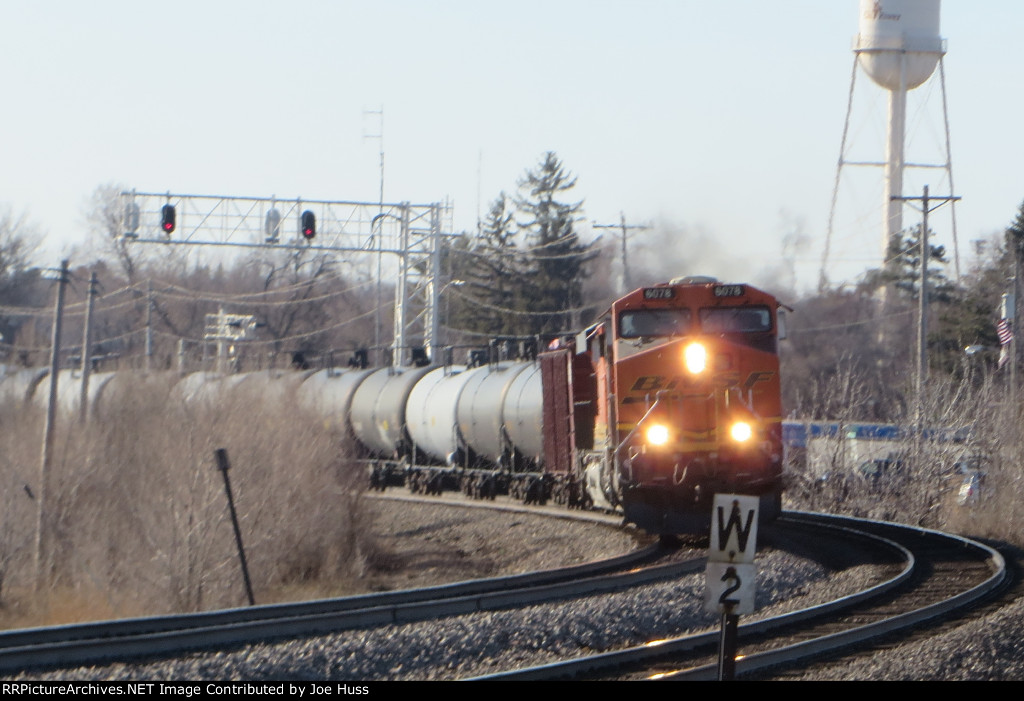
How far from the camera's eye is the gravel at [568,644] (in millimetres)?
9883

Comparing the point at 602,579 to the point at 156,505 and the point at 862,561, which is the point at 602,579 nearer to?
the point at 862,561

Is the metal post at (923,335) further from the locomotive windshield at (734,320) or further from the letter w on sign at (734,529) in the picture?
the letter w on sign at (734,529)

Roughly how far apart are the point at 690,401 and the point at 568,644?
5.60 meters

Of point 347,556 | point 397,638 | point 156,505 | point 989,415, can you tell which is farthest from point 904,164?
point 397,638

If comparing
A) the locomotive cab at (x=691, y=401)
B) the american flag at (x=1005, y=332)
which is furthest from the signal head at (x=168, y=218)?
the american flag at (x=1005, y=332)

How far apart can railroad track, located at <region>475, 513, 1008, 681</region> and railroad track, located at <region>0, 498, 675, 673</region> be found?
8.20 ft

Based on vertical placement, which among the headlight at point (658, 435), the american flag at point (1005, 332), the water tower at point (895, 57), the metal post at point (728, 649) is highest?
the water tower at point (895, 57)

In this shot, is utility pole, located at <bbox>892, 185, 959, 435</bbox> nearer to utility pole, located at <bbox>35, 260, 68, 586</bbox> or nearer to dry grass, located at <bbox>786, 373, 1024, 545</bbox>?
dry grass, located at <bbox>786, 373, 1024, 545</bbox>

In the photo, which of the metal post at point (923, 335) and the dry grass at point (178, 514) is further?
the metal post at point (923, 335)

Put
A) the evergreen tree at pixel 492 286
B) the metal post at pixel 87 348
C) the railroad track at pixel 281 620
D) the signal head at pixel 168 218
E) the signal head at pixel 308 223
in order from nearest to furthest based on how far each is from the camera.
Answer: the railroad track at pixel 281 620
the metal post at pixel 87 348
the signal head at pixel 168 218
the signal head at pixel 308 223
the evergreen tree at pixel 492 286

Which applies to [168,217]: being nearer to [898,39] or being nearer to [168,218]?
[168,218]

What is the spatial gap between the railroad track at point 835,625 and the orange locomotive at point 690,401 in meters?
2.50

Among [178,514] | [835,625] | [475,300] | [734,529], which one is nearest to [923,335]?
[178,514]

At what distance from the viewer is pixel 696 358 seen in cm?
1639
